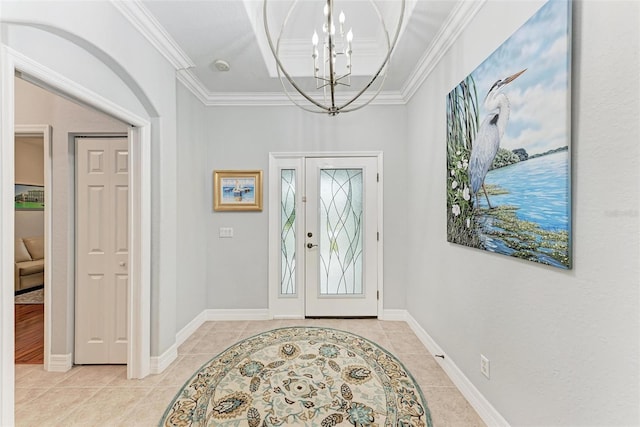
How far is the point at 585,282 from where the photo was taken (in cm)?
106

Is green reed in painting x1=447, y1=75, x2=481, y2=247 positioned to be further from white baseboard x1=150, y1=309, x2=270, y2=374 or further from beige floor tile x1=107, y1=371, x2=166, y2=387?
beige floor tile x1=107, y1=371, x2=166, y2=387

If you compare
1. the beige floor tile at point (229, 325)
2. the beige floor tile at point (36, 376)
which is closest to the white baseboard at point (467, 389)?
the beige floor tile at point (229, 325)

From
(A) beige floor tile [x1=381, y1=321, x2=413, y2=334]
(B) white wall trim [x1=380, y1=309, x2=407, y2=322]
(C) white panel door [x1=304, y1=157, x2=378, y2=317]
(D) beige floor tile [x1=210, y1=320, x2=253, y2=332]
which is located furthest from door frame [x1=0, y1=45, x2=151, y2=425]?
(B) white wall trim [x1=380, y1=309, x2=407, y2=322]

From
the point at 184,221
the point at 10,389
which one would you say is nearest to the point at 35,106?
the point at 184,221

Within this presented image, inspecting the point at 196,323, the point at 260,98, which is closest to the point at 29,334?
the point at 196,323

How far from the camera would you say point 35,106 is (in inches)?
84.2

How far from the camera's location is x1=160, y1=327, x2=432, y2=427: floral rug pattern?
1.69 m

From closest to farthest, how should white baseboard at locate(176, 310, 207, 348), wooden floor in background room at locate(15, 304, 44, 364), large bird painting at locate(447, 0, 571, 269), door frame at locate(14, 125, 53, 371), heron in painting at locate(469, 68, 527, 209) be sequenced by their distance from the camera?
1. large bird painting at locate(447, 0, 571, 269)
2. heron in painting at locate(469, 68, 527, 209)
3. door frame at locate(14, 125, 53, 371)
4. wooden floor in background room at locate(15, 304, 44, 364)
5. white baseboard at locate(176, 310, 207, 348)

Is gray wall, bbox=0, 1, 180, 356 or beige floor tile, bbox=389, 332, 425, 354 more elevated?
gray wall, bbox=0, 1, 180, 356

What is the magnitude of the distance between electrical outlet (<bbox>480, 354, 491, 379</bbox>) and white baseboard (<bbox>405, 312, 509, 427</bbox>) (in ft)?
0.53

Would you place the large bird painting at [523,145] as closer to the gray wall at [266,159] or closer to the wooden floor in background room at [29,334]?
the gray wall at [266,159]

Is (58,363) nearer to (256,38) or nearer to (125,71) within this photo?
(125,71)

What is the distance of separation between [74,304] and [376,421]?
2.55m

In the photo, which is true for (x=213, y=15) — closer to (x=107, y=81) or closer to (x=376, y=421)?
(x=107, y=81)
